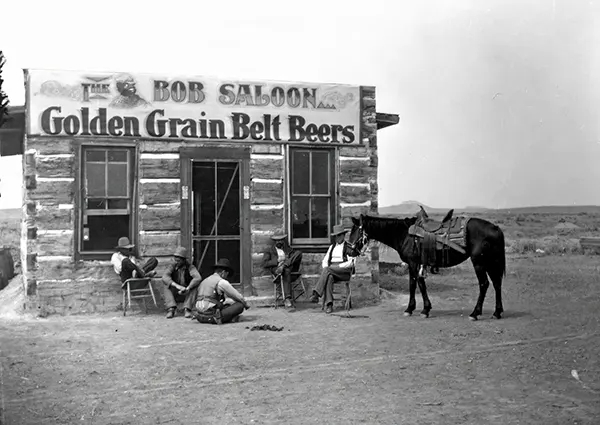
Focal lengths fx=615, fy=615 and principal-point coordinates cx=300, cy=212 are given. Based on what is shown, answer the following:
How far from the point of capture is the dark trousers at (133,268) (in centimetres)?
1086

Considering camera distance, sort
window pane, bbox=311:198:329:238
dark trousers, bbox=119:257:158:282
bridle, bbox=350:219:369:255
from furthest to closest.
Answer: window pane, bbox=311:198:329:238 < dark trousers, bbox=119:257:158:282 < bridle, bbox=350:219:369:255

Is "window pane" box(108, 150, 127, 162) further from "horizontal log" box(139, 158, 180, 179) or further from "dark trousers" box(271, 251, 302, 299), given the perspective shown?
"dark trousers" box(271, 251, 302, 299)

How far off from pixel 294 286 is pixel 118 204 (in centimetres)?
373

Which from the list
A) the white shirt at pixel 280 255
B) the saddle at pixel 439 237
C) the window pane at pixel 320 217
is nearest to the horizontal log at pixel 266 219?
the white shirt at pixel 280 255

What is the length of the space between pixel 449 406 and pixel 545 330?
438cm

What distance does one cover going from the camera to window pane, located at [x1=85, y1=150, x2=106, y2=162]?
11375mm

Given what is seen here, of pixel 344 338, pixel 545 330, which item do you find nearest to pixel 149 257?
pixel 344 338

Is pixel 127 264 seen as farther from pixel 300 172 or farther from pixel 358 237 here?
pixel 358 237

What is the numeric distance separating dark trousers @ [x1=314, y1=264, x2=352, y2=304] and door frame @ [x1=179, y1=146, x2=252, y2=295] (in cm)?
153

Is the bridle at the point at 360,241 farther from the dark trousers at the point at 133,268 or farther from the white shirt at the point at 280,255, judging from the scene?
the dark trousers at the point at 133,268

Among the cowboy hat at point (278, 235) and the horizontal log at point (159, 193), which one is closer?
the horizontal log at point (159, 193)

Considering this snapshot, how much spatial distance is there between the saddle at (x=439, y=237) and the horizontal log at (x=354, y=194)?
2108 mm

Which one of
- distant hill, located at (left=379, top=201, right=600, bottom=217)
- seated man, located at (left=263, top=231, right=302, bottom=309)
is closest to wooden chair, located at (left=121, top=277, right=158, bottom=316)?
seated man, located at (left=263, top=231, right=302, bottom=309)

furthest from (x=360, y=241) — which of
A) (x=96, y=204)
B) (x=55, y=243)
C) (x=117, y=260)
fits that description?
(x=55, y=243)
